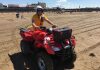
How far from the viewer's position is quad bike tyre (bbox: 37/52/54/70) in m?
7.24

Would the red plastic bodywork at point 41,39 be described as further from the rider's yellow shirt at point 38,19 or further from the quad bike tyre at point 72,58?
the rider's yellow shirt at point 38,19

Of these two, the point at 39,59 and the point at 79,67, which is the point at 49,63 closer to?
the point at 39,59

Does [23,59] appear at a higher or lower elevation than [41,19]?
lower

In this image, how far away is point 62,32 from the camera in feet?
24.4

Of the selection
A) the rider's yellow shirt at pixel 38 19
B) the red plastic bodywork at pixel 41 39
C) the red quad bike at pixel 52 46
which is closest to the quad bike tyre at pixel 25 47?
the red plastic bodywork at pixel 41 39

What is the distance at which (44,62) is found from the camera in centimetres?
740

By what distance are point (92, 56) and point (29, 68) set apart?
2.83 m

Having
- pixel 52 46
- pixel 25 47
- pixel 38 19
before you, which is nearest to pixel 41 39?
pixel 52 46

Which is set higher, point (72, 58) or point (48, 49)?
point (48, 49)

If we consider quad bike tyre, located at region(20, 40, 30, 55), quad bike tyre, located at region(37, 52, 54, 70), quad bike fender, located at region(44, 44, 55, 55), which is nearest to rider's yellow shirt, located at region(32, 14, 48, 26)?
quad bike tyre, located at region(20, 40, 30, 55)

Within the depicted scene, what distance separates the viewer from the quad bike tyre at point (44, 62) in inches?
285

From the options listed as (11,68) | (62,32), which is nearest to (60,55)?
(62,32)

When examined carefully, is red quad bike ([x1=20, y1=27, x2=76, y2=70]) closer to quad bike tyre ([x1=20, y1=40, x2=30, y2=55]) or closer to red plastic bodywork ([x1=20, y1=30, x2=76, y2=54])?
red plastic bodywork ([x1=20, y1=30, x2=76, y2=54])

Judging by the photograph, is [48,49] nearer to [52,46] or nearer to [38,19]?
[52,46]
